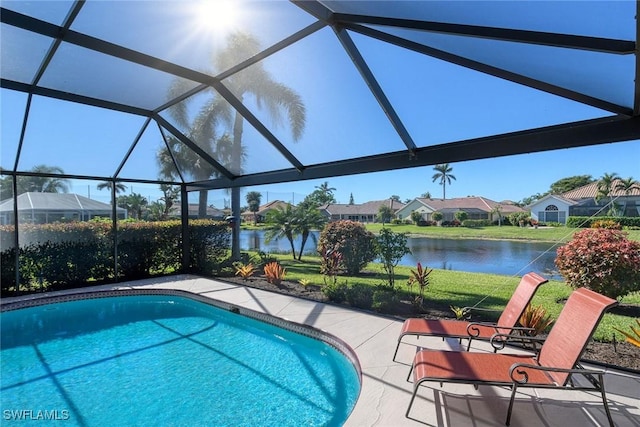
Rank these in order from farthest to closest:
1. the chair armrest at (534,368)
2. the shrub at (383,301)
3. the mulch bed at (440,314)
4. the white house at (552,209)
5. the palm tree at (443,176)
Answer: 1. the palm tree at (443,176)
2. the white house at (552,209)
3. the shrub at (383,301)
4. the mulch bed at (440,314)
5. the chair armrest at (534,368)

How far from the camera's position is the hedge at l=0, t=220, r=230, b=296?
8.94 meters

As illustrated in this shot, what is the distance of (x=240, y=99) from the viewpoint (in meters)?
6.68

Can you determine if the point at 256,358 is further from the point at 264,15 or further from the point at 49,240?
the point at 49,240

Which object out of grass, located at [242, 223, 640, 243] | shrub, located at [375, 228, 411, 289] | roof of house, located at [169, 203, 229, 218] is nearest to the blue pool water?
shrub, located at [375, 228, 411, 289]

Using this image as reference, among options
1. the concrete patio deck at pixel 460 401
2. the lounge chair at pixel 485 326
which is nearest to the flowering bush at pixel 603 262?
the concrete patio deck at pixel 460 401

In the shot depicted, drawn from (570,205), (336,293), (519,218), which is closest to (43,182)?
(336,293)

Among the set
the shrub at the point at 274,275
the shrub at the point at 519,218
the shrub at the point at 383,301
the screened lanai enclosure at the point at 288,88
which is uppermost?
the screened lanai enclosure at the point at 288,88

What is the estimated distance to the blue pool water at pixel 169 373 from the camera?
4.02 metres

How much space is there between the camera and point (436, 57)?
438 centimetres

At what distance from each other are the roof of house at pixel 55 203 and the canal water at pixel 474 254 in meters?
5.58

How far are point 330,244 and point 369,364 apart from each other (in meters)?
6.11

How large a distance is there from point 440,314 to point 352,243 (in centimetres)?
406

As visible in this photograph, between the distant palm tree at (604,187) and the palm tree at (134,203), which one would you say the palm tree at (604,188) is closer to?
the distant palm tree at (604,187)

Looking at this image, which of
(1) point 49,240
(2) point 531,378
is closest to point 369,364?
(2) point 531,378
